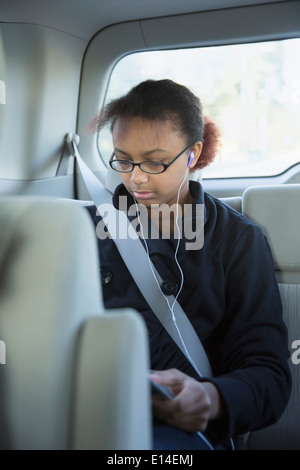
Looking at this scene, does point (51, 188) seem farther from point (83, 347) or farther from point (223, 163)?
point (83, 347)

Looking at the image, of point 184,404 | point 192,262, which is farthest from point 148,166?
point 184,404

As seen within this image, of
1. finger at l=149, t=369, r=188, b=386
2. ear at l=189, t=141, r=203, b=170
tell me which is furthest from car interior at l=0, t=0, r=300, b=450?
finger at l=149, t=369, r=188, b=386

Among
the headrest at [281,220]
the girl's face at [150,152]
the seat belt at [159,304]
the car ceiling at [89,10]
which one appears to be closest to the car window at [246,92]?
the car ceiling at [89,10]

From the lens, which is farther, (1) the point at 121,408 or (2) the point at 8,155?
(2) the point at 8,155

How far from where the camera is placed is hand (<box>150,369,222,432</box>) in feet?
3.61

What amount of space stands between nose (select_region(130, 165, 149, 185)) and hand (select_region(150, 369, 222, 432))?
0.56 metres

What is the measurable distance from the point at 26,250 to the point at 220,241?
2.83 ft

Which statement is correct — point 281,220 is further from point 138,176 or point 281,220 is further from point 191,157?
point 138,176

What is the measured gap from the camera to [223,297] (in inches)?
59.9

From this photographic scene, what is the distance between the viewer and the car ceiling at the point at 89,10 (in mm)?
2199

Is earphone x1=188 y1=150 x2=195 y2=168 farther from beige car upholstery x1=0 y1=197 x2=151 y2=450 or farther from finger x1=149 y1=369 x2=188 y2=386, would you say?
beige car upholstery x1=0 y1=197 x2=151 y2=450

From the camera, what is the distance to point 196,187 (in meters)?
1.68

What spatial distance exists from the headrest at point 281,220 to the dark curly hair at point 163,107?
1.07 feet

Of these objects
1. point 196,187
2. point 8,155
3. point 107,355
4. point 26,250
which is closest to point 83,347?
point 107,355
